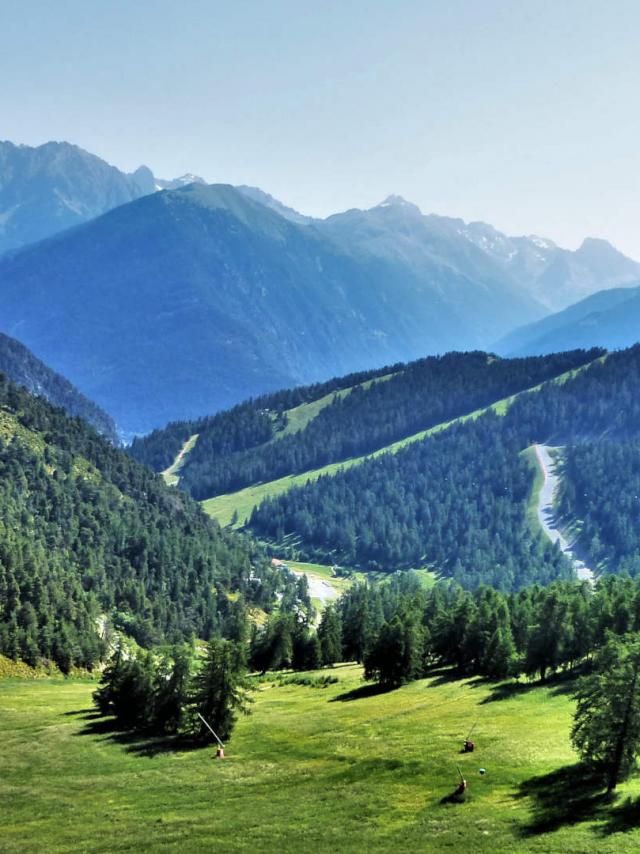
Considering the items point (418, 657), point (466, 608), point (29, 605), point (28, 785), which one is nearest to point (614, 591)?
point (466, 608)

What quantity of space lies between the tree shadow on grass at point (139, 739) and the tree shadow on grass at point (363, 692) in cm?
2471

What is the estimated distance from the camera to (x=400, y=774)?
251 ft

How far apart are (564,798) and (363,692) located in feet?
188

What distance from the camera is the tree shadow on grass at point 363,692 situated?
382 feet

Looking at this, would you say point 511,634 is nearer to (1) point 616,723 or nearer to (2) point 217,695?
(2) point 217,695

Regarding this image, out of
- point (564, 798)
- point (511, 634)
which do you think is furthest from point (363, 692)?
point (564, 798)

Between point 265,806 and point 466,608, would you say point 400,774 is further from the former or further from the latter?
point 466,608

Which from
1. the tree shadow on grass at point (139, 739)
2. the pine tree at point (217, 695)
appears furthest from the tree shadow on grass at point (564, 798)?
the tree shadow on grass at point (139, 739)

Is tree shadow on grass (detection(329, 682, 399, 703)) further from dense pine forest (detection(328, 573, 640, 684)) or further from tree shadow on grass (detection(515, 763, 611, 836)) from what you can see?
tree shadow on grass (detection(515, 763, 611, 836))

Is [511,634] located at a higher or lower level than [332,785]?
higher

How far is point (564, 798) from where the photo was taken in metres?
65.0

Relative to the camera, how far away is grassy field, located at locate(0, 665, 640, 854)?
62781 millimetres

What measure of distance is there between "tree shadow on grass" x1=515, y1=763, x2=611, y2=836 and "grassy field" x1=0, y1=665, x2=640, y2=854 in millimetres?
154

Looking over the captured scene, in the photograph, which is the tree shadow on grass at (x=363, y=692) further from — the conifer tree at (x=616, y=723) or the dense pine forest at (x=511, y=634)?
the conifer tree at (x=616, y=723)
